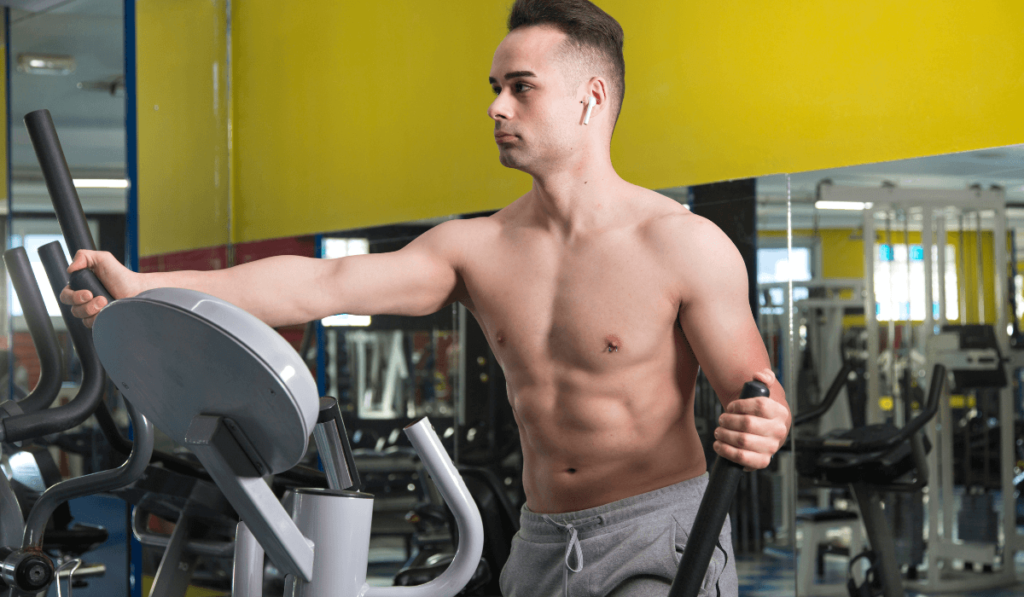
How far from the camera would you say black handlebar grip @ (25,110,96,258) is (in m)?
1.35

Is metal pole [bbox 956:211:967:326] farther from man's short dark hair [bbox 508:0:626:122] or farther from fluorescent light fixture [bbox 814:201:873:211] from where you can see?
man's short dark hair [bbox 508:0:626:122]

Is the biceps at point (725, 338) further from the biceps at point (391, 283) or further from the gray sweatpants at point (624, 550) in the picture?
the biceps at point (391, 283)

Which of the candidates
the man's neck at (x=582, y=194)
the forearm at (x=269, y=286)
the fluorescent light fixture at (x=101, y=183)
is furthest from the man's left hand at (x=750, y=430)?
the fluorescent light fixture at (x=101, y=183)

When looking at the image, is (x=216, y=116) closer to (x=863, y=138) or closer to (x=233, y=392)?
(x=863, y=138)

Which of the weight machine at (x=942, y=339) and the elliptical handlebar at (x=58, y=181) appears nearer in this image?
the elliptical handlebar at (x=58, y=181)

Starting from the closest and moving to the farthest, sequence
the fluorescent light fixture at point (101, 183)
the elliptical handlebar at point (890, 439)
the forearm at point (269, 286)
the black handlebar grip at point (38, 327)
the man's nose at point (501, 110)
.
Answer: the forearm at point (269, 286) → the man's nose at point (501, 110) → the black handlebar grip at point (38, 327) → the elliptical handlebar at point (890, 439) → the fluorescent light fixture at point (101, 183)

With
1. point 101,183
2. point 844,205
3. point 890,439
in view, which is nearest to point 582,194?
point 844,205

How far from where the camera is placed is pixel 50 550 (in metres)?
3.70

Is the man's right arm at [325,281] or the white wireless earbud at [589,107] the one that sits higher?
the white wireless earbud at [589,107]

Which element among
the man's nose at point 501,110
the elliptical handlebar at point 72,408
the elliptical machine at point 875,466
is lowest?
the elliptical machine at point 875,466

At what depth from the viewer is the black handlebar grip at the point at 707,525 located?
1.00m

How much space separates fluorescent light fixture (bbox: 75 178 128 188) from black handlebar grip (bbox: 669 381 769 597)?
3802 mm

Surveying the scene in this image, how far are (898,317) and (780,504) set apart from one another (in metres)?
0.58

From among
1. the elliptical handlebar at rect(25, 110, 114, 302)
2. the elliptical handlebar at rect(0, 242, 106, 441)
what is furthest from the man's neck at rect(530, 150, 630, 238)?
the elliptical handlebar at rect(0, 242, 106, 441)
